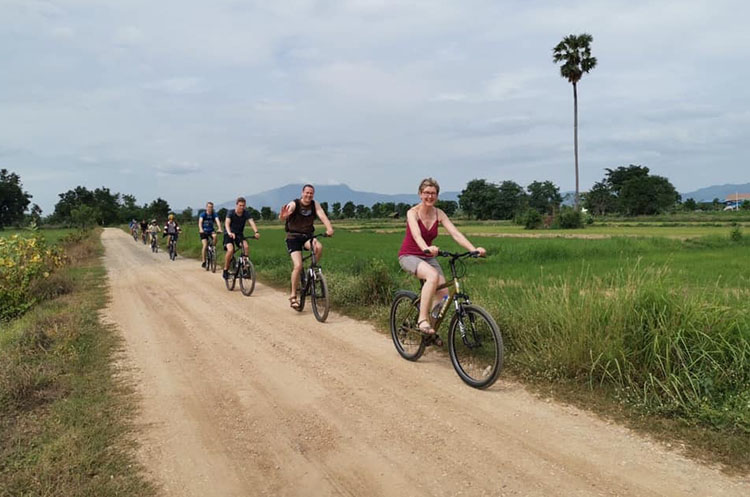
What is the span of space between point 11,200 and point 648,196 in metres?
127

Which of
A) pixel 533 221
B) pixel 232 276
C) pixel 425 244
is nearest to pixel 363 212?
pixel 533 221

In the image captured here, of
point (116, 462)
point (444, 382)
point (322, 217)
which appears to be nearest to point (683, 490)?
point (444, 382)

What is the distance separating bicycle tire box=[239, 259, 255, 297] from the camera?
416 inches

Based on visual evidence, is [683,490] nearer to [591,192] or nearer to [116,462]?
[116,462]

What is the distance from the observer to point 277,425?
4.01 metres

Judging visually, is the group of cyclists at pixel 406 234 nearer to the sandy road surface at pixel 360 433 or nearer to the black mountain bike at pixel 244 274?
the black mountain bike at pixel 244 274

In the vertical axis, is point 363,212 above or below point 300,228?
above

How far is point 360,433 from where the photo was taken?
12.6ft

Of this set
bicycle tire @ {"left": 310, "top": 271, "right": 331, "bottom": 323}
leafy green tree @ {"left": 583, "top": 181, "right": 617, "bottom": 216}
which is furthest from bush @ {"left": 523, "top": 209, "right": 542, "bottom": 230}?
bicycle tire @ {"left": 310, "top": 271, "right": 331, "bottom": 323}

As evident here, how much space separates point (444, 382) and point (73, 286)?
10633 millimetres

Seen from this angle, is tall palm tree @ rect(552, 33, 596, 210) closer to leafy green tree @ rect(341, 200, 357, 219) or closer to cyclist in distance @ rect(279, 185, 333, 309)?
cyclist in distance @ rect(279, 185, 333, 309)

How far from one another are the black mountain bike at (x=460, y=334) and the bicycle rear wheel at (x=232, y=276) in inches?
236

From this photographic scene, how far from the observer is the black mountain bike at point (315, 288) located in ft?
25.7

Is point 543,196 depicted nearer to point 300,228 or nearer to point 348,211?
point 348,211
